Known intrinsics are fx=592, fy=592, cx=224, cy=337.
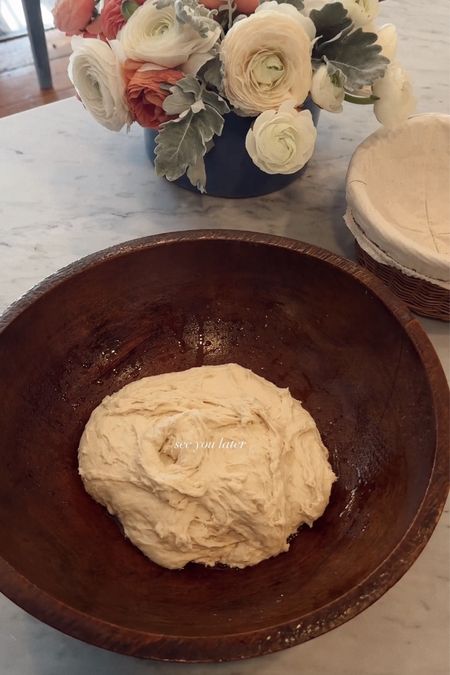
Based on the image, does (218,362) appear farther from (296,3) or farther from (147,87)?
(296,3)

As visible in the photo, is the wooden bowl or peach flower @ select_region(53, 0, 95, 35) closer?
the wooden bowl

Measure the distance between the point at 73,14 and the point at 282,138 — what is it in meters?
0.36

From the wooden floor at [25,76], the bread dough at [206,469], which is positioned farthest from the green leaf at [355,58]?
the wooden floor at [25,76]

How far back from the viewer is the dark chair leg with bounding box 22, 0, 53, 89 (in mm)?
1746

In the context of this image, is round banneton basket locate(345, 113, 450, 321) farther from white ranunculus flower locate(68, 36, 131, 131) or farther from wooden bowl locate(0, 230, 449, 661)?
white ranunculus flower locate(68, 36, 131, 131)

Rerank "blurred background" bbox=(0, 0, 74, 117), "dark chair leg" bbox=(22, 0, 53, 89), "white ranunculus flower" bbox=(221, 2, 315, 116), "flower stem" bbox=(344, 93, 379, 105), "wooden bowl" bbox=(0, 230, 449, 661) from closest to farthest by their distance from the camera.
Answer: "wooden bowl" bbox=(0, 230, 449, 661)
"white ranunculus flower" bbox=(221, 2, 315, 116)
"flower stem" bbox=(344, 93, 379, 105)
"dark chair leg" bbox=(22, 0, 53, 89)
"blurred background" bbox=(0, 0, 74, 117)

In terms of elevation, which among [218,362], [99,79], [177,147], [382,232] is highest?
[99,79]

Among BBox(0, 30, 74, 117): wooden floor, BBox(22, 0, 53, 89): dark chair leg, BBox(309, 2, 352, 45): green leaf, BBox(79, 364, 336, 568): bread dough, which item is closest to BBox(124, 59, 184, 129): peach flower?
BBox(309, 2, 352, 45): green leaf

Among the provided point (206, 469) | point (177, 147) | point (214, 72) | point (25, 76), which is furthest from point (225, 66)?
point (25, 76)

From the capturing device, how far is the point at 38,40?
185cm

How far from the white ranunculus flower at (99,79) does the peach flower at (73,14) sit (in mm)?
40

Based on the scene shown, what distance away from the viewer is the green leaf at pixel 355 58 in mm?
854

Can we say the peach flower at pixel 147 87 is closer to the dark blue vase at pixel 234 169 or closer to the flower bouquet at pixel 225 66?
the flower bouquet at pixel 225 66

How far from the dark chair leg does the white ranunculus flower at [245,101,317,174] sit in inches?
49.2
